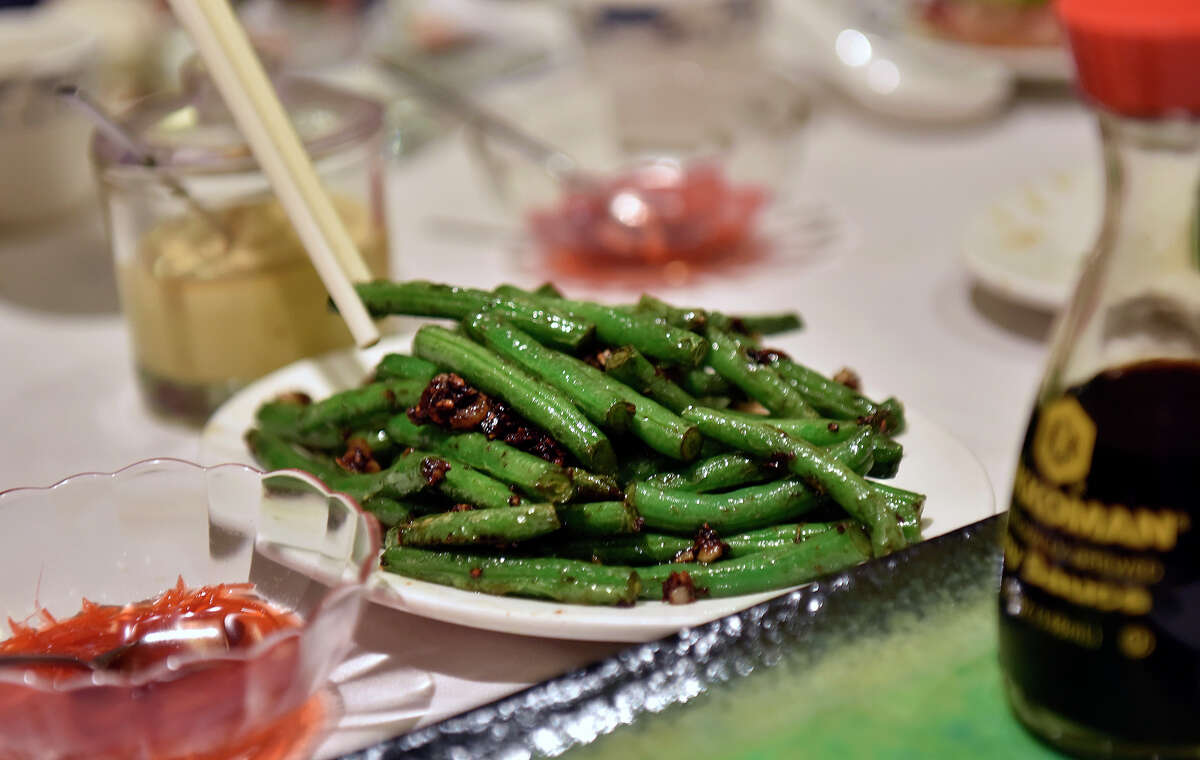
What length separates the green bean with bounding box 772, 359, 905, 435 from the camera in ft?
4.89

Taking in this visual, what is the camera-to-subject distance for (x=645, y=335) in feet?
4.77

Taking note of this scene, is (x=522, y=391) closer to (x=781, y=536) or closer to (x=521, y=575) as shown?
(x=521, y=575)

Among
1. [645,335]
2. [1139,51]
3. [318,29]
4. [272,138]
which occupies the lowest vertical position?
[318,29]

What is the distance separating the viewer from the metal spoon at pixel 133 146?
5.99ft

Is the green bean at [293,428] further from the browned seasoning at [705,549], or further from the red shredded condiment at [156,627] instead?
the browned seasoning at [705,549]

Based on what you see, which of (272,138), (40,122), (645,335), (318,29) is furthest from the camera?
(318,29)

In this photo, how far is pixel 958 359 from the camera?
2.13 metres

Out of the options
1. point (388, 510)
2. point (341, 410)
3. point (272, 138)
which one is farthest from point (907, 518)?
point (272, 138)

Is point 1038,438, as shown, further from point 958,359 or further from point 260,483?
point 958,359

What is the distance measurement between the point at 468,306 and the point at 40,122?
4.99 ft

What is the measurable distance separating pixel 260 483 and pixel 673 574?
462 millimetres

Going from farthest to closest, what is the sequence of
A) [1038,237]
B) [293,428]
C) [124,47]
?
[124,47] < [1038,237] < [293,428]

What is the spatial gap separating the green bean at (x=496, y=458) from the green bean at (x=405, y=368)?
65 mm

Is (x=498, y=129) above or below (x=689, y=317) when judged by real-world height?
below
